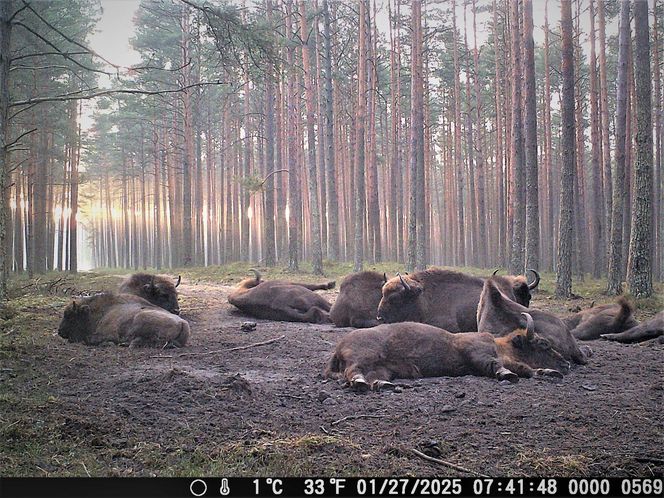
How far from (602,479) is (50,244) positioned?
947cm

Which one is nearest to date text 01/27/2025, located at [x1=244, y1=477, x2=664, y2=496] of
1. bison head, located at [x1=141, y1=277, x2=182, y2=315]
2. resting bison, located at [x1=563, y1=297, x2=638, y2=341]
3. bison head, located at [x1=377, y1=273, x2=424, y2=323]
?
bison head, located at [x1=377, y1=273, x2=424, y2=323]

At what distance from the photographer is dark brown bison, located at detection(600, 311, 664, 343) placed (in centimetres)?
660

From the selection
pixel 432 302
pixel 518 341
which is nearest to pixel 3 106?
pixel 432 302

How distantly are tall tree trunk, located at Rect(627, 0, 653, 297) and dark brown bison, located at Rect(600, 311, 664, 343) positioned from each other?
2.08m

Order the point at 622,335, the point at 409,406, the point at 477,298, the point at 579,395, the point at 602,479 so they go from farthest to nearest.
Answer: the point at 477,298 < the point at 622,335 < the point at 579,395 < the point at 409,406 < the point at 602,479

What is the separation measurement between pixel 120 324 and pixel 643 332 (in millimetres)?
6304

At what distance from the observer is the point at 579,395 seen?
4.13 meters

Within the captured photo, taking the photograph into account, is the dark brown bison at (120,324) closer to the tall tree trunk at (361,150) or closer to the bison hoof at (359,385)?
the bison hoof at (359,385)

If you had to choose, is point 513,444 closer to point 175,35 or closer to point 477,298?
point 477,298

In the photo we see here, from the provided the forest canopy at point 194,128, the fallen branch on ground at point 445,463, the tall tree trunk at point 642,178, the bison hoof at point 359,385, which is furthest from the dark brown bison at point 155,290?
the tall tree trunk at point 642,178

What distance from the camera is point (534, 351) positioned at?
520 cm

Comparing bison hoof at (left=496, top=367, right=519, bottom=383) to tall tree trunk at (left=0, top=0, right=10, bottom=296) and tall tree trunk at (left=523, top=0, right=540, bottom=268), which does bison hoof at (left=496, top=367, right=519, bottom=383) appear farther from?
tall tree trunk at (left=523, top=0, right=540, bottom=268)

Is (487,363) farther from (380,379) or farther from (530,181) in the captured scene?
(530,181)

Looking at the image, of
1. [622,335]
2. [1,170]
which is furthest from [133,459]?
[622,335]
